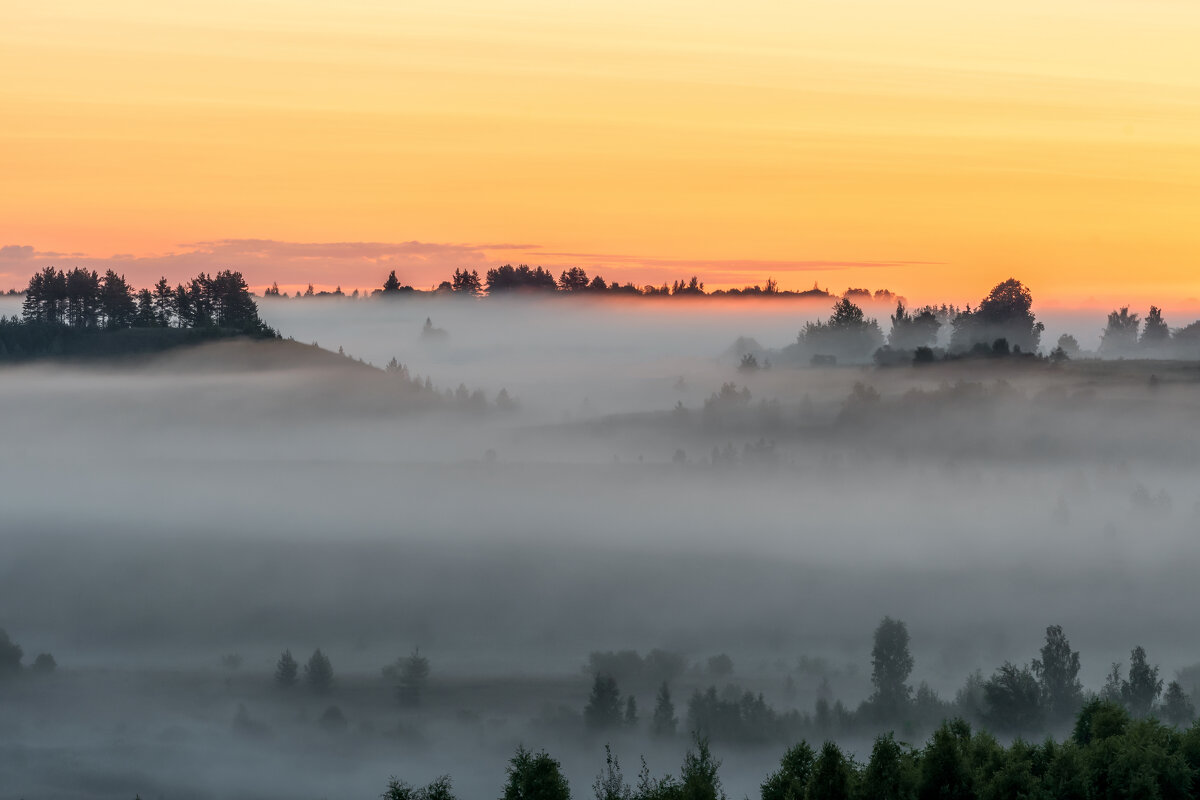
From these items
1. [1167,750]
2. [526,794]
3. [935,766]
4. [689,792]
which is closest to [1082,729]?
[1167,750]

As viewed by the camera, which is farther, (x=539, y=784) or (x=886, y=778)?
(x=539, y=784)

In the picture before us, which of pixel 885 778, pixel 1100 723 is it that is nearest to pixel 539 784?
pixel 885 778

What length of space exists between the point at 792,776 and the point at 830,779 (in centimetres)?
772

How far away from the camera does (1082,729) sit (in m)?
109

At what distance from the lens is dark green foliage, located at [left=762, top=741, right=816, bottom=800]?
94.1 metres

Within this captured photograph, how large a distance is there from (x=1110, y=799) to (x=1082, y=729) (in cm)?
2046

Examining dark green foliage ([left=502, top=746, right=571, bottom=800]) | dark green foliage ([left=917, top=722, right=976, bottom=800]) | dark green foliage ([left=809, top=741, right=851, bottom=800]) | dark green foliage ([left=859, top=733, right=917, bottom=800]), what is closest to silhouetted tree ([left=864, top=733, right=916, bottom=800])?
dark green foliage ([left=859, top=733, right=917, bottom=800])

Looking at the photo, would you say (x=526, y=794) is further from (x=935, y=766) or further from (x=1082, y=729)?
(x=1082, y=729)

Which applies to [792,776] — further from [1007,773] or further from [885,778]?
[1007,773]

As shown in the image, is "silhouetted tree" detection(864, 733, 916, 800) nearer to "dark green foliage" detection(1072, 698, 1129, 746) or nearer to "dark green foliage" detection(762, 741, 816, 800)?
"dark green foliage" detection(762, 741, 816, 800)

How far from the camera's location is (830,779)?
8906 centimetres

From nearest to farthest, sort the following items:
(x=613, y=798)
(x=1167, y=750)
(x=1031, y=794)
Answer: (x=1031, y=794), (x=1167, y=750), (x=613, y=798)

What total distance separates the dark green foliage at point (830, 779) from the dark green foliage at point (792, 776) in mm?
2913

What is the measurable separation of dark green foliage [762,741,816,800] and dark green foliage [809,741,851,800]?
2.91 meters
